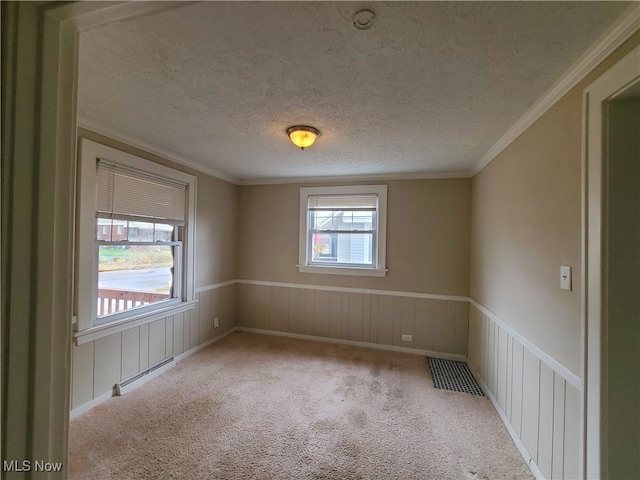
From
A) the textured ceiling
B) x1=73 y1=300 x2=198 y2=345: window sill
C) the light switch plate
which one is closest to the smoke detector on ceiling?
the textured ceiling

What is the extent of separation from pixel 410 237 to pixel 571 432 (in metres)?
2.42

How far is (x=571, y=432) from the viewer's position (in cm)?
140

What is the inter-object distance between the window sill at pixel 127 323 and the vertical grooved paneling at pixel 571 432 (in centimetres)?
322

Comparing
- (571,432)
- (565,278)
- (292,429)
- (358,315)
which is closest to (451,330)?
(358,315)

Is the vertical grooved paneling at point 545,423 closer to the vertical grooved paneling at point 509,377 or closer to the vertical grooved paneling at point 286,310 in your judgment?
the vertical grooved paneling at point 509,377

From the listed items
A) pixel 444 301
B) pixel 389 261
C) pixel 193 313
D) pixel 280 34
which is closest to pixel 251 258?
pixel 193 313

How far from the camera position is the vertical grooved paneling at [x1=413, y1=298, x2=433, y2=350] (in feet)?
11.4

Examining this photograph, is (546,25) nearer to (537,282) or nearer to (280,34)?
(280,34)

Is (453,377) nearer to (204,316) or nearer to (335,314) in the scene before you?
(335,314)

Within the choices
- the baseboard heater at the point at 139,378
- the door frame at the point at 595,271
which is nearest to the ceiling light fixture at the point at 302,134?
the door frame at the point at 595,271

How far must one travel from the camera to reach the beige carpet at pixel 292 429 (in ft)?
5.69

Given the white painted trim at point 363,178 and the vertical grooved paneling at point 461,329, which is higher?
the white painted trim at point 363,178

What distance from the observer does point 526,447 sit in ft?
6.03

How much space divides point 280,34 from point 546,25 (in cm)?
109
